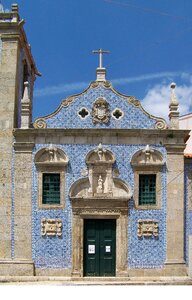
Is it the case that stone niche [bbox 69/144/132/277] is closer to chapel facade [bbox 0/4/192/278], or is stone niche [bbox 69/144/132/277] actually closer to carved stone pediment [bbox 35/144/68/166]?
chapel facade [bbox 0/4/192/278]

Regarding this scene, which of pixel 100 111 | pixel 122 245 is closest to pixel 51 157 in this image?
pixel 100 111

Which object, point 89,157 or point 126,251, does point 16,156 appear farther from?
point 126,251

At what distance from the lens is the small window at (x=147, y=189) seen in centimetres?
2027

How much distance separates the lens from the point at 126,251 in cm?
1988

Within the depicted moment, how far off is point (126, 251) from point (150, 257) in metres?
0.85

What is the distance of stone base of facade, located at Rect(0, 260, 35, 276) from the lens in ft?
64.2

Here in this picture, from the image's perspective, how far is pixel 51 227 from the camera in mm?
19969

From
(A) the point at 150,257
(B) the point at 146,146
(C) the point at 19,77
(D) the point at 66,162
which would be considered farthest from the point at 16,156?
(A) the point at 150,257

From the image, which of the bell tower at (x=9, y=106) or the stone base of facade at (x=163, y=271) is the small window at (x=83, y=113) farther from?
the stone base of facade at (x=163, y=271)

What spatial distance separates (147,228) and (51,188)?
3.64m

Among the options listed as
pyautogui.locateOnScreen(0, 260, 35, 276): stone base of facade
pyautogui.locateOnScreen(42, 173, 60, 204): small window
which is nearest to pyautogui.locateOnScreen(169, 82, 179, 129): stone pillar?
pyautogui.locateOnScreen(42, 173, 60, 204): small window

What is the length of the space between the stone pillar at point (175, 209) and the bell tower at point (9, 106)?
531cm

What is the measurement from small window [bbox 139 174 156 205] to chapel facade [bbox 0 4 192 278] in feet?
0.12

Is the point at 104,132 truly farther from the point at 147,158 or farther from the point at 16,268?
the point at 16,268
